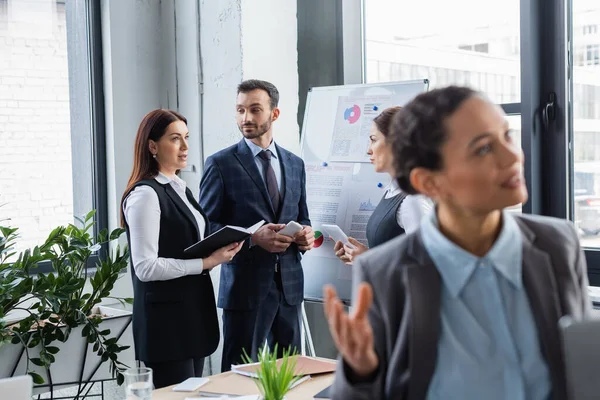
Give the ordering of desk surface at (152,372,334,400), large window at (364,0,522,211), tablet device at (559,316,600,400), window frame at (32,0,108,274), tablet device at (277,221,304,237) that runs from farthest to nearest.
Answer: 1. window frame at (32,0,108,274)
2. large window at (364,0,522,211)
3. tablet device at (277,221,304,237)
4. desk surface at (152,372,334,400)
5. tablet device at (559,316,600,400)

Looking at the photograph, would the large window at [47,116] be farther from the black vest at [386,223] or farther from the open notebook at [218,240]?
the black vest at [386,223]

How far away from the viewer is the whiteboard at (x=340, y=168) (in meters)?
3.57

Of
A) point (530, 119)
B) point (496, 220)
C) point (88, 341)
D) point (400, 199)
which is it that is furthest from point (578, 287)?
point (530, 119)

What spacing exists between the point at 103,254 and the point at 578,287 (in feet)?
12.1

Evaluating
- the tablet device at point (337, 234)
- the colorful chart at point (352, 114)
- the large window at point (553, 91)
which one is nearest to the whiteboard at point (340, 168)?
the colorful chart at point (352, 114)

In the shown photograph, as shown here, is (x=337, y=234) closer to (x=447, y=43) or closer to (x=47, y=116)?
(x=447, y=43)

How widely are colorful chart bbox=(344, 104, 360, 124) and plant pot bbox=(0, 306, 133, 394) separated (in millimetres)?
1471

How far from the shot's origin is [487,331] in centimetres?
91

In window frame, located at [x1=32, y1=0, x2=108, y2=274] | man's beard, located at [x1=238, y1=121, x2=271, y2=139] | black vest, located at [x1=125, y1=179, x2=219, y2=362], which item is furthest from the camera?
window frame, located at [x1=32, y1=0, x2=108, y2=274]

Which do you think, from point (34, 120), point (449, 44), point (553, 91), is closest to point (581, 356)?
point (553, 91)

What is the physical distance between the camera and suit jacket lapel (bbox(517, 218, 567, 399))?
0.90m

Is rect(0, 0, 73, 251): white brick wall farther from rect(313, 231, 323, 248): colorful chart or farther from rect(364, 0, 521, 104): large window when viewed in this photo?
rect(364, 0, 521, 104): large window

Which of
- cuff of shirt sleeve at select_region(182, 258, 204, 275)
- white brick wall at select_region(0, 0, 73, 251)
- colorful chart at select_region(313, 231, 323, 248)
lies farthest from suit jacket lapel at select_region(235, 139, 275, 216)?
white brick wall at select_region(0, 0, 73, 251)

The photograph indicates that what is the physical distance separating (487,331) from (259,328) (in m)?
2.47
